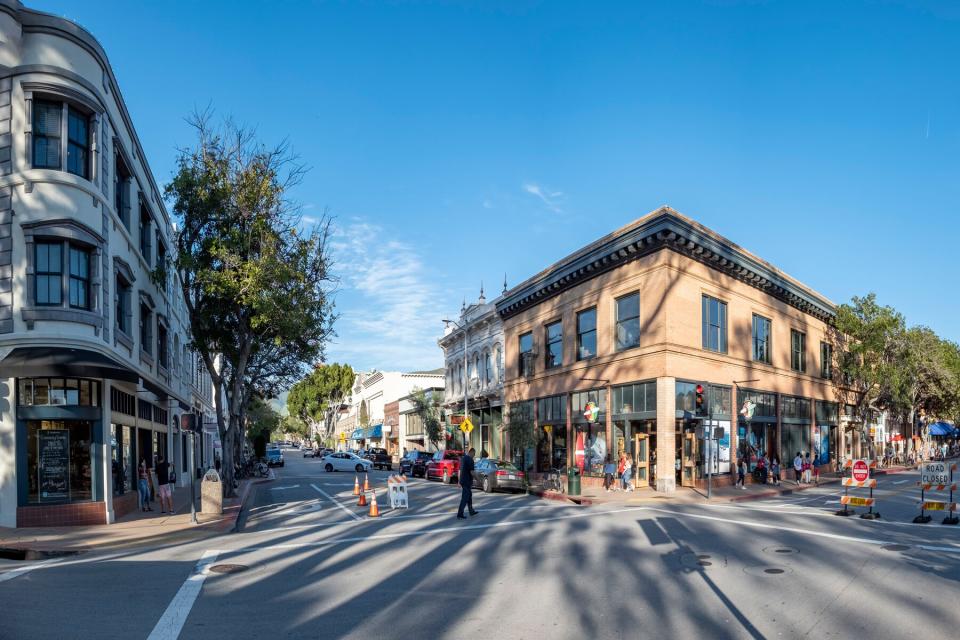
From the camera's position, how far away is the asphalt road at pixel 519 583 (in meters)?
8.48

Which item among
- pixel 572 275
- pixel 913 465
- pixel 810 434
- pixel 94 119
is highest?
pixel 94 119

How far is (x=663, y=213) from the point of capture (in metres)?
28.7

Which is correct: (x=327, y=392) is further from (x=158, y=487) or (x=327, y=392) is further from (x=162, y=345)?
(x=158, y=487)

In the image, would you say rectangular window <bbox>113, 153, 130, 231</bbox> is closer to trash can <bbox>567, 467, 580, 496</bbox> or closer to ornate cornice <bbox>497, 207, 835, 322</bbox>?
trash can <bbox>567, 467, 580, 496</bbox>

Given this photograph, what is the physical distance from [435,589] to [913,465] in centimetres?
5256

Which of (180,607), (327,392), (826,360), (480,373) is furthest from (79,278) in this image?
(327,392)

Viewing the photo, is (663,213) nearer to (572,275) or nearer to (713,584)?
(572,275)

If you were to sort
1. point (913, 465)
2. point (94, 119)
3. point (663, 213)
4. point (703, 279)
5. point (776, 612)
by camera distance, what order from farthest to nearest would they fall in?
point (913, 465) < point (703, 279) < point (663, 213) < point (94, 119) < point (776, 612)

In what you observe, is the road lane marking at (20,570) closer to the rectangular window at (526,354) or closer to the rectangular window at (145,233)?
the rectangular window at (145,233)

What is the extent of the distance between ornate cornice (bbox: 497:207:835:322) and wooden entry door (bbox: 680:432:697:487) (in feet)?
24.2

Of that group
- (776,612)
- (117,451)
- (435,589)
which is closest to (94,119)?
(117,451)

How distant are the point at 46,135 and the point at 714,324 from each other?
82.3 feet

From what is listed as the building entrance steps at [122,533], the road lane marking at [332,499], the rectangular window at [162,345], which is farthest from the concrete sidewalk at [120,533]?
the rectangular window at [162,345]

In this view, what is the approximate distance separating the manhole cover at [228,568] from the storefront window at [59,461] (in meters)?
8.42
